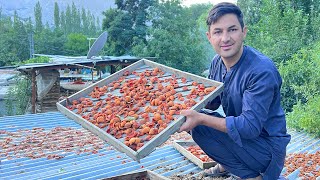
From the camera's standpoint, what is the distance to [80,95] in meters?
3.72

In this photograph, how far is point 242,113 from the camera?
2.69 meters

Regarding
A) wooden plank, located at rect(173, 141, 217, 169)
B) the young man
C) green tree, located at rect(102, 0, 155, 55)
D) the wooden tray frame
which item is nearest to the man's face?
the young man

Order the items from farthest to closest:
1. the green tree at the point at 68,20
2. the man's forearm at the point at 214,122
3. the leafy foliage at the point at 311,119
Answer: the green tree at the point at 68,20 < the leafy foliage at the point at 311,119 < the man's forearm at the point at 214,122

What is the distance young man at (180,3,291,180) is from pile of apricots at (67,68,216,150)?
0.25m

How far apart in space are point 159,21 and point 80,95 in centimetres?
2165

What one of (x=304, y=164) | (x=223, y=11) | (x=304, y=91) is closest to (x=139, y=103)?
(x=223, y=11)

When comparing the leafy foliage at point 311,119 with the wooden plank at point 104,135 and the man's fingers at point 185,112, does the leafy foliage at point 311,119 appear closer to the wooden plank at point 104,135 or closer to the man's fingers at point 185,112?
the man's fingers at point 185,112

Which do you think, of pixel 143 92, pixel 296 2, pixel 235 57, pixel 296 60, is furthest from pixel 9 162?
pixel 296 2

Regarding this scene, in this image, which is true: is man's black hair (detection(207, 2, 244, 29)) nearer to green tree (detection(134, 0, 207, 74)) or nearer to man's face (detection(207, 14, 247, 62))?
man's face (detection(207, 14, 247, 62))

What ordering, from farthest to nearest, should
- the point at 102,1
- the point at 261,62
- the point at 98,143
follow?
the point at 102,1, the point at 98,143, the point at 261,62

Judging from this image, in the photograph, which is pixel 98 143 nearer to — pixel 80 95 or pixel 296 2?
pixel 80 95

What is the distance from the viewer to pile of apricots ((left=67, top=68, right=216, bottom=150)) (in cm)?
295

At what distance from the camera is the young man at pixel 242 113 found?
8.73 feet

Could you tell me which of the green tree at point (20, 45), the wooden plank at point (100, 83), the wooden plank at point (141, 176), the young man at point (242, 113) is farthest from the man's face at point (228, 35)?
the green tree at point (20, 45)
